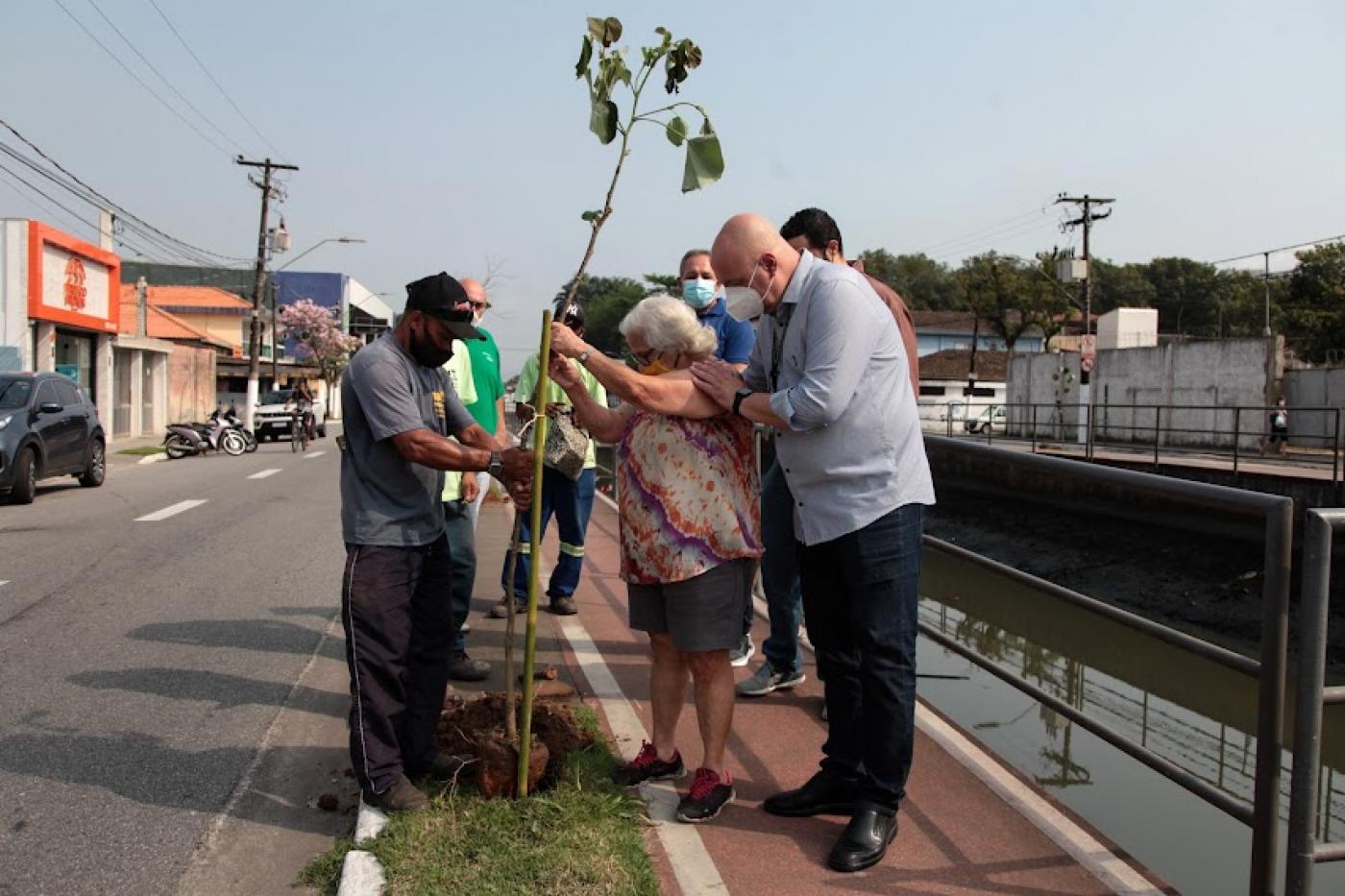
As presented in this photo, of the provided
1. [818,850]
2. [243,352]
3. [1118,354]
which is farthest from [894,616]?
[243,352]

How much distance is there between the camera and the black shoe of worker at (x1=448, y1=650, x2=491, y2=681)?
5062 mm

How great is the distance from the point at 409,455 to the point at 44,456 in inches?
491

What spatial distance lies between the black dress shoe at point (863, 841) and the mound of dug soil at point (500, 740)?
1010 millimetres

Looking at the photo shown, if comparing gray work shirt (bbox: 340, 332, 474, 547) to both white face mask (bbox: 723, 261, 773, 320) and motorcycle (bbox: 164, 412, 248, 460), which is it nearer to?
white face mask (bbox: 723, 261, 773, 320)

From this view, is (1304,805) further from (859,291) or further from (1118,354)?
(1118,354)

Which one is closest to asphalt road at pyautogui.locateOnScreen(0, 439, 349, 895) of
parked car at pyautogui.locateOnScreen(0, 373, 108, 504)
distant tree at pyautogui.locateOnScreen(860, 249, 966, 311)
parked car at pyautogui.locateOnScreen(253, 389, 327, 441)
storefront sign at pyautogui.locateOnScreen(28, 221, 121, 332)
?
parked car at pyautogui.locateOnScreen(0, 373, 108, 504)

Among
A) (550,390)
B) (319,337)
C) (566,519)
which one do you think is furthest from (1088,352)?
(319,337)

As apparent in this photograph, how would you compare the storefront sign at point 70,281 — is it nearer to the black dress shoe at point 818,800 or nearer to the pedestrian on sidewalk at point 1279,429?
the black dress shoe at point 818,800

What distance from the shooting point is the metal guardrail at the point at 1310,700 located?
2.46m

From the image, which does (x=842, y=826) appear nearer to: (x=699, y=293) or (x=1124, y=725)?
(x=699, y=293)

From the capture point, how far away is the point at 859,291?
3.13 meters

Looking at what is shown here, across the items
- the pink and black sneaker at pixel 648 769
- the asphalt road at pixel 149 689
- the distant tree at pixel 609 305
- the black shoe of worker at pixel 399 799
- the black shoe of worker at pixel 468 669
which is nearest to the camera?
the black shoe of worker at pixel 399 799

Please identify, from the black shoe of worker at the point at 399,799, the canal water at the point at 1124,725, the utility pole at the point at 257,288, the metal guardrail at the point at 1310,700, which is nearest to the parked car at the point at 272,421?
the utility pole at the point at 257,288

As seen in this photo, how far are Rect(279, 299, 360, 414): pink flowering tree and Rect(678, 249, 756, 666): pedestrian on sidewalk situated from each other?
5840 centimetres
